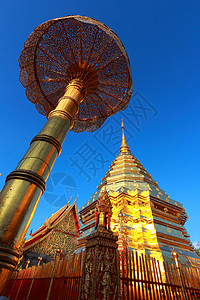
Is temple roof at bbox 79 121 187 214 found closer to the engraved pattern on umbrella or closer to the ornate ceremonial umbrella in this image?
the ornate ceremonial umbrella

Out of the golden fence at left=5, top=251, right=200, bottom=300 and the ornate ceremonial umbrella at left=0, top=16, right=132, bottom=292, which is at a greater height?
the ornate ceremonial umbrella at left=0, top=16, right=132, bottom=292

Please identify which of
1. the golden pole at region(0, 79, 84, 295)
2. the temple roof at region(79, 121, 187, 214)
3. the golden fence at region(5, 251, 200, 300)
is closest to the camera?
the golden pole at region(0, 79, 84, 295)

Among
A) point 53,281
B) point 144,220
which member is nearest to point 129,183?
point 144,220

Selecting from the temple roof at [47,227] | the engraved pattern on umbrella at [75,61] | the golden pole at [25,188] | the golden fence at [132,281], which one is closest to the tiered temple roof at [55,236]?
the temple roof at [47,227]

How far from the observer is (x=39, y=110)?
6.54m

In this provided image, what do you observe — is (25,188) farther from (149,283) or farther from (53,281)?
(149,283)

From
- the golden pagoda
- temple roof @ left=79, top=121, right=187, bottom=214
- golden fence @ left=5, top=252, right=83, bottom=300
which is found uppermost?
temple roof @ left=79, top=121, right=187, bottom=214

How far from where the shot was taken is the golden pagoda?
5.89 metres

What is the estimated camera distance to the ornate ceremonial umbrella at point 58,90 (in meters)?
2.29

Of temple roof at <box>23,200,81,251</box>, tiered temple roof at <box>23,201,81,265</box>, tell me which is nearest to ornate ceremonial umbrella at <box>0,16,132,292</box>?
temple roof at <box>23,200,81,251</box>

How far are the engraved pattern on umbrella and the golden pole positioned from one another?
2.21 m

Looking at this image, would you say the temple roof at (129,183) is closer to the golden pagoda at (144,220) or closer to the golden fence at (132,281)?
the golden pagoda at (144,220)

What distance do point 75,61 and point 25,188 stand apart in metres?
4.17

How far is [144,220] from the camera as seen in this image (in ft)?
22.4
